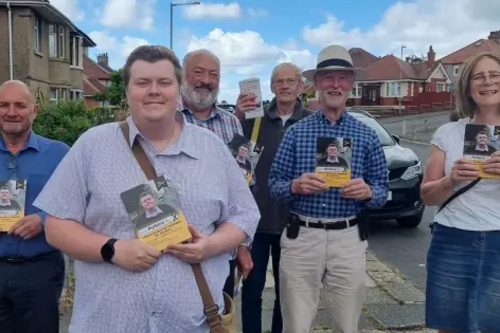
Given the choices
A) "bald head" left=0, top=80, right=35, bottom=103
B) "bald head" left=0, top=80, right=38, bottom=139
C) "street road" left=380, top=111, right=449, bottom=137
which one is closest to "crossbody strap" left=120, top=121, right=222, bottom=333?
"bald head" left=0, top=80, right=38, bottom=139

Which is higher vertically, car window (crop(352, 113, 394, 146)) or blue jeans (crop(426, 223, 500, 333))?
car window (crop(352, 113, 394, 146))

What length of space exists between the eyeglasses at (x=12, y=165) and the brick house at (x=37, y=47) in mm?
19124

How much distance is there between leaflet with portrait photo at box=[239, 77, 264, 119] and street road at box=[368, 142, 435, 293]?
9.90ft

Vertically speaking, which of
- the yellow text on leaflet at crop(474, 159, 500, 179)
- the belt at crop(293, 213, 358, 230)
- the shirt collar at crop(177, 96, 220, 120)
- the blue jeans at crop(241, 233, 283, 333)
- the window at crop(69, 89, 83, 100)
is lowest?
the blue jeans at crop(241, 233, 283, 333)

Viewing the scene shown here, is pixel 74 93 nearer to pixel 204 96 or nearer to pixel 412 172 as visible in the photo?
pixel 412 172

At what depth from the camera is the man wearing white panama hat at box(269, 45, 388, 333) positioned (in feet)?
11.2

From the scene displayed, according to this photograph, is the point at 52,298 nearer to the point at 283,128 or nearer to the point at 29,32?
the point at 283,128

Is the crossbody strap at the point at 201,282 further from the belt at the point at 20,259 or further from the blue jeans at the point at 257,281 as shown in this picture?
the blue jeans at the point at 257,281

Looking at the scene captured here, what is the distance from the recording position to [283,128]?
13.3ft

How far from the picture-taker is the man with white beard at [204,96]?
3615 millimetres

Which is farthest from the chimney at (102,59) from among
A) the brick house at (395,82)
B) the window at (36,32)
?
the window at (36,32)

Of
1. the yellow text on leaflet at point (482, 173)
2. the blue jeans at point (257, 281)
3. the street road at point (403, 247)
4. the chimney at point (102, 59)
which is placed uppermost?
the chimney at point (102, 59)

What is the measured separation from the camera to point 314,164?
341cm

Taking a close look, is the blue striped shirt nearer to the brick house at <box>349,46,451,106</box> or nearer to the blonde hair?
the blonde hair
